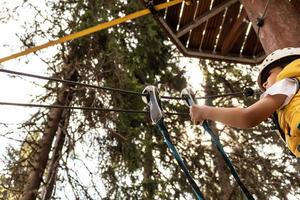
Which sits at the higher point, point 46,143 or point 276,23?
point 46,143

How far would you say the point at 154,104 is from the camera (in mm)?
2207

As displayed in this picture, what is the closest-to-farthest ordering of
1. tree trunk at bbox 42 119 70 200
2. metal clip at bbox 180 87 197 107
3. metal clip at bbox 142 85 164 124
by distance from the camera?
metal clip at bbox 142 85 164 124 → metal clip at bbox 180 87 197 107 → tree trunk at bbox 42 119 70 200

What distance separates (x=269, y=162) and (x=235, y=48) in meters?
4.31

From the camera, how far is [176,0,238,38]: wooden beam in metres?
4.72

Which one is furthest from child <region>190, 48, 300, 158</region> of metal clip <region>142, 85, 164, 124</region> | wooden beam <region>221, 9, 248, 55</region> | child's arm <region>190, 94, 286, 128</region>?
wooden beam <region>221, 9, 248, 55</region>

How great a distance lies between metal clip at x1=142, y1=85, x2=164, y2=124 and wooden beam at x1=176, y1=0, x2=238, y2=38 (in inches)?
110

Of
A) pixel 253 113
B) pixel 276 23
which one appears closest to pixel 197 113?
pixel 253 113

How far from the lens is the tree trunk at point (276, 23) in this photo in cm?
279

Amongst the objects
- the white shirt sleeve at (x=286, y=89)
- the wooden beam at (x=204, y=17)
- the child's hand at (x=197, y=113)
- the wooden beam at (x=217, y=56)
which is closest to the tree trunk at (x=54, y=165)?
the wooden beam at (x=217, y=56)

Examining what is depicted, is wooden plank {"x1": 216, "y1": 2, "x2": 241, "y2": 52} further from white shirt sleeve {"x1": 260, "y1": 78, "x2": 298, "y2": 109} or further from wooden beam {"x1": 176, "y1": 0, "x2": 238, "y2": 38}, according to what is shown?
white shirt sleeve {"x1": 260, "y1": 78, "x2": 298, "y2": 109}

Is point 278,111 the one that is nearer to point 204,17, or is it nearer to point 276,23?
point 276,23

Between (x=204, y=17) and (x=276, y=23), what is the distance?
6.43 ft

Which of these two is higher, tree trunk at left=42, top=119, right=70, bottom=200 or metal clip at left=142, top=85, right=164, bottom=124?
tree trunk at left=42, top=119, right=70, bottom=200

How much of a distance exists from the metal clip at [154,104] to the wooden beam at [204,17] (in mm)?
2800
